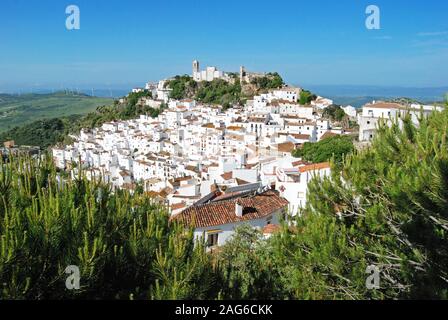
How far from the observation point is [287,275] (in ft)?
28.9

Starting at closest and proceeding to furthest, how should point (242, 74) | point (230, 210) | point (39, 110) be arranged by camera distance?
point (230, 210) < point (242, 74) < point (39, 110)

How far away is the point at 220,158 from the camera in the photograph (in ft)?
118

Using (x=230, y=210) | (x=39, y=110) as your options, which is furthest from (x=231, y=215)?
(x=39, y=110)

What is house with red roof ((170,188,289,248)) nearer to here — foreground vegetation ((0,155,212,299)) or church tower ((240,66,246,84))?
foreground vegetation ((0,155,212,299))

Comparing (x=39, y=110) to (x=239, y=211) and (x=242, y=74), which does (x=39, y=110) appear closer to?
(x=242, y=74)

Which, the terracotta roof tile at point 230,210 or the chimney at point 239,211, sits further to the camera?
the chimney at point 239,211

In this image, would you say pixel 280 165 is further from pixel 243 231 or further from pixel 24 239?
pixel 24 239

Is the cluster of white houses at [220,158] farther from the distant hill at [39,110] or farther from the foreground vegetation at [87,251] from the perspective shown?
the distant hill at [39,110]

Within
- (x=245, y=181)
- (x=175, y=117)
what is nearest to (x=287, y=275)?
(x=245, y=181)

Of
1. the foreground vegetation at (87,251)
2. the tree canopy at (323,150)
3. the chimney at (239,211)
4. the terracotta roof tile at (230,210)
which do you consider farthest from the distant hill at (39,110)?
the foreground vegetation at (87,251)

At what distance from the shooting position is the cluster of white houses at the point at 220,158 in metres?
17.1

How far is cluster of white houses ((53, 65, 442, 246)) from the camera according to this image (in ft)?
56.1

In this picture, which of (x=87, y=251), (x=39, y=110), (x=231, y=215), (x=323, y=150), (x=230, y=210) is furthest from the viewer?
(x=39, y=110)
